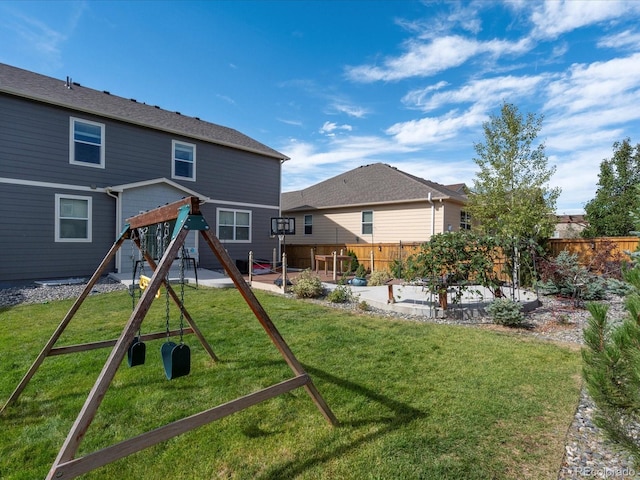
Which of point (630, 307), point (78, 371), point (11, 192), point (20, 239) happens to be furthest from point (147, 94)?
point (630, 307)

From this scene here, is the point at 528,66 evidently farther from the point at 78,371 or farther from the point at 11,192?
the point at 11,192

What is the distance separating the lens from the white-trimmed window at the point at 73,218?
34.7 ft

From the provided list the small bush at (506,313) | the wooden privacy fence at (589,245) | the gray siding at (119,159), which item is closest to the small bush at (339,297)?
the small bush at (506,313)

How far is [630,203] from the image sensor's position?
16422 millimetres

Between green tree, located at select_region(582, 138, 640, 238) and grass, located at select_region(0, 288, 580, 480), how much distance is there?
17.2 meters

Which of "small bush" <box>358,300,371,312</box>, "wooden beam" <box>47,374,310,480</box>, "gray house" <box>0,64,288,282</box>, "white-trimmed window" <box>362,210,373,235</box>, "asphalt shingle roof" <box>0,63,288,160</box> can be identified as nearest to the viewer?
"wooden beam" <box>47,374,310,480</box>

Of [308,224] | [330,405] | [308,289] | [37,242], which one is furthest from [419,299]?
[308,224]

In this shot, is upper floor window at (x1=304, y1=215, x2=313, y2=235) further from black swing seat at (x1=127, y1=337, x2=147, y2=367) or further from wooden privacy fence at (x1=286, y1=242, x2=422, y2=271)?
black swing seat at (x1=127, y1=337, x2=147, y2=367)

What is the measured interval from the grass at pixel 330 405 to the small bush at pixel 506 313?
0.77 meters

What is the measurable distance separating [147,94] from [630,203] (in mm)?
24360

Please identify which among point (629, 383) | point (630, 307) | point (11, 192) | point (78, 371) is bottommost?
point (78, 371)

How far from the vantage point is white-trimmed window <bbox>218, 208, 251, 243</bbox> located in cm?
1432
